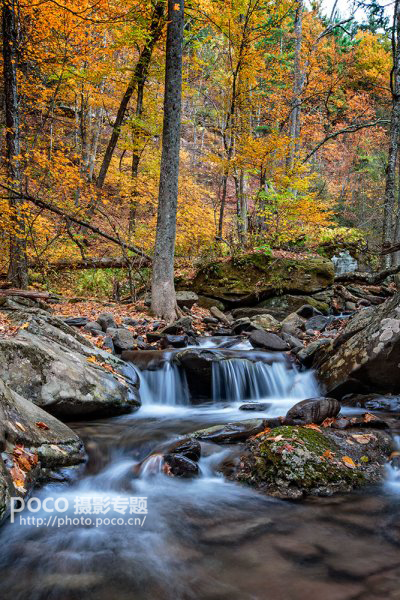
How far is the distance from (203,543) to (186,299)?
7588 mm

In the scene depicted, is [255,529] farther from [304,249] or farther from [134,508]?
[304,249]

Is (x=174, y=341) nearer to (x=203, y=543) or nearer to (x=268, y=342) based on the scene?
(x=268, y=342)

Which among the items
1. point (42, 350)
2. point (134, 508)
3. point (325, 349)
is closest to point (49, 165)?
point (42, 350)

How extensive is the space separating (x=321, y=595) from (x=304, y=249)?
12.3 m

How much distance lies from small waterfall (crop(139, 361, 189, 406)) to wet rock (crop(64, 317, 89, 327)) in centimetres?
199

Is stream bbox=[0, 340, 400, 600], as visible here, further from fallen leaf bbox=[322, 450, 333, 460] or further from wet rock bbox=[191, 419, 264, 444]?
fallen leaf bbox=[322, 450, 333, 460]

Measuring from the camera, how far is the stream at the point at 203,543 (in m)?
1.99

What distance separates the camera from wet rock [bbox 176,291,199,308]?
9805 millimetres

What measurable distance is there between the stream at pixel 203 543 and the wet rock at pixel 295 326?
4659 millimetres

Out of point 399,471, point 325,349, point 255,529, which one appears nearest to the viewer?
point 255,529

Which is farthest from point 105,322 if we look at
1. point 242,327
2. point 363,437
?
point 363,437

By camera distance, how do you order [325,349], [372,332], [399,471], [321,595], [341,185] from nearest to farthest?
1. [321,595]
2. [399,471]
3. [372,332]
4. [325,349]
5. [341,185]

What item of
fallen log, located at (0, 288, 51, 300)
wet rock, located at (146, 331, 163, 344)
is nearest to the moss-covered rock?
wet rock, located at (146, 331, 163, 344)

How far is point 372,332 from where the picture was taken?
521 centimetres
